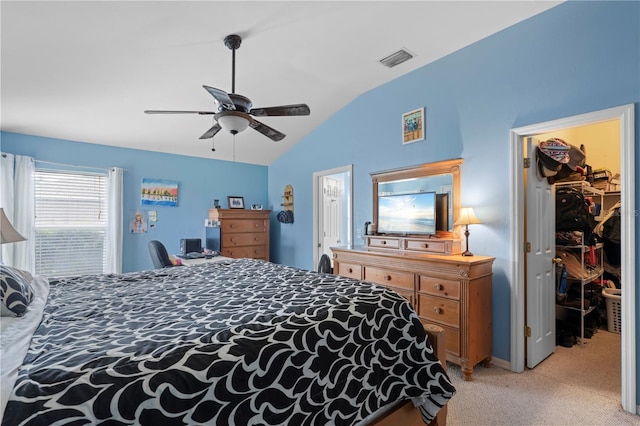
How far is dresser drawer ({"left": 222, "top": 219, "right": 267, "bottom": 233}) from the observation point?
4848 mm

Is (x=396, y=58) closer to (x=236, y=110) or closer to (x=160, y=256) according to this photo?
(x=236, y=110)

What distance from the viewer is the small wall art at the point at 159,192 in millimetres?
4523

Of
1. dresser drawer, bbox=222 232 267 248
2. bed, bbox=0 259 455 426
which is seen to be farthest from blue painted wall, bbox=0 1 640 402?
bed, bbox=0 259 455 426

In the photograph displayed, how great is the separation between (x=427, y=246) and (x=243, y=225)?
9.95 ft

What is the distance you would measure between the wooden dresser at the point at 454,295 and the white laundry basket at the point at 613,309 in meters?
1.83

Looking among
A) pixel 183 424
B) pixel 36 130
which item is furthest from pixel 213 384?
pixel 36 130

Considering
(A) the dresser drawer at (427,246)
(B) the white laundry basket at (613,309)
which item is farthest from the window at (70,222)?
(B) the white laundry basket at (613,309)

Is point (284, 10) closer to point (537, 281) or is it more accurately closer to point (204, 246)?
point (537, 281)

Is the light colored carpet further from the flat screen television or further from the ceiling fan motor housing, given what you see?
the ceiling fan motor housing

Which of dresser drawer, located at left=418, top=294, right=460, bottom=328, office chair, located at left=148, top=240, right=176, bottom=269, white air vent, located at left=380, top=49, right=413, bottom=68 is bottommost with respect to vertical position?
dresser drawer, located at left=418, top=294, right=460, bottom=328

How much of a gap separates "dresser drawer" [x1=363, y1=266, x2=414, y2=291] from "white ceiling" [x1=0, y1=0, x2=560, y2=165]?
207 cm

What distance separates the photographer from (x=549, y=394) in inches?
89.0

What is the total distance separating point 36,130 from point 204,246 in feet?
8.25

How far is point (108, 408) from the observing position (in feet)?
2.72
